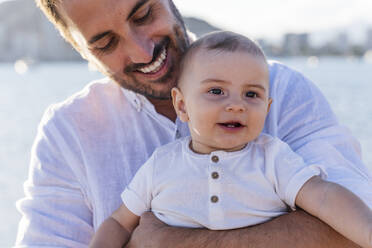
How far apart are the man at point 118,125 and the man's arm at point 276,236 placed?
0.15 meters

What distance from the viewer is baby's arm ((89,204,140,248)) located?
1.76 metres

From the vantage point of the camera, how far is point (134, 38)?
6.77ft

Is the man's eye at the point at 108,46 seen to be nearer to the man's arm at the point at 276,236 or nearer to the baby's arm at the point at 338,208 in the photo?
the man's arm at the point at 276,236

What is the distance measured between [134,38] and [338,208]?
3.46 ft

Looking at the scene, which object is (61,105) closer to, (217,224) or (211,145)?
(211,145)

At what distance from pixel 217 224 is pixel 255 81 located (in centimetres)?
47

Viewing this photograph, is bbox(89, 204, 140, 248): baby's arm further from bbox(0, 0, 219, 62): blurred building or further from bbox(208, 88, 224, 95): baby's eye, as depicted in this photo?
bbox(0, 0, 219, 62): blurred building

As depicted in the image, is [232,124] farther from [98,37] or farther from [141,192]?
[98,37]

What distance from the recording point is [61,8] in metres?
2.18

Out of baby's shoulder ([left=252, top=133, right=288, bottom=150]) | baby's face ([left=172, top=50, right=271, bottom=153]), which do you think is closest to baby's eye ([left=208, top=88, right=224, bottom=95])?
baby's face ([left=172, top=50, right=271, bottom=153])

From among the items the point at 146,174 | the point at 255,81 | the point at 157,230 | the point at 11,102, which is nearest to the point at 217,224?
the point at 157,230

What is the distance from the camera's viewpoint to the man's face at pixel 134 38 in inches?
80.5

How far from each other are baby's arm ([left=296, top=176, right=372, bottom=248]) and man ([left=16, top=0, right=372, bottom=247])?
201 mm

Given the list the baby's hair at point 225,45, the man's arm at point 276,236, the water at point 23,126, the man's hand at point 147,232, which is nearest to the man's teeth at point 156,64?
the baby's hair at point 225,45
